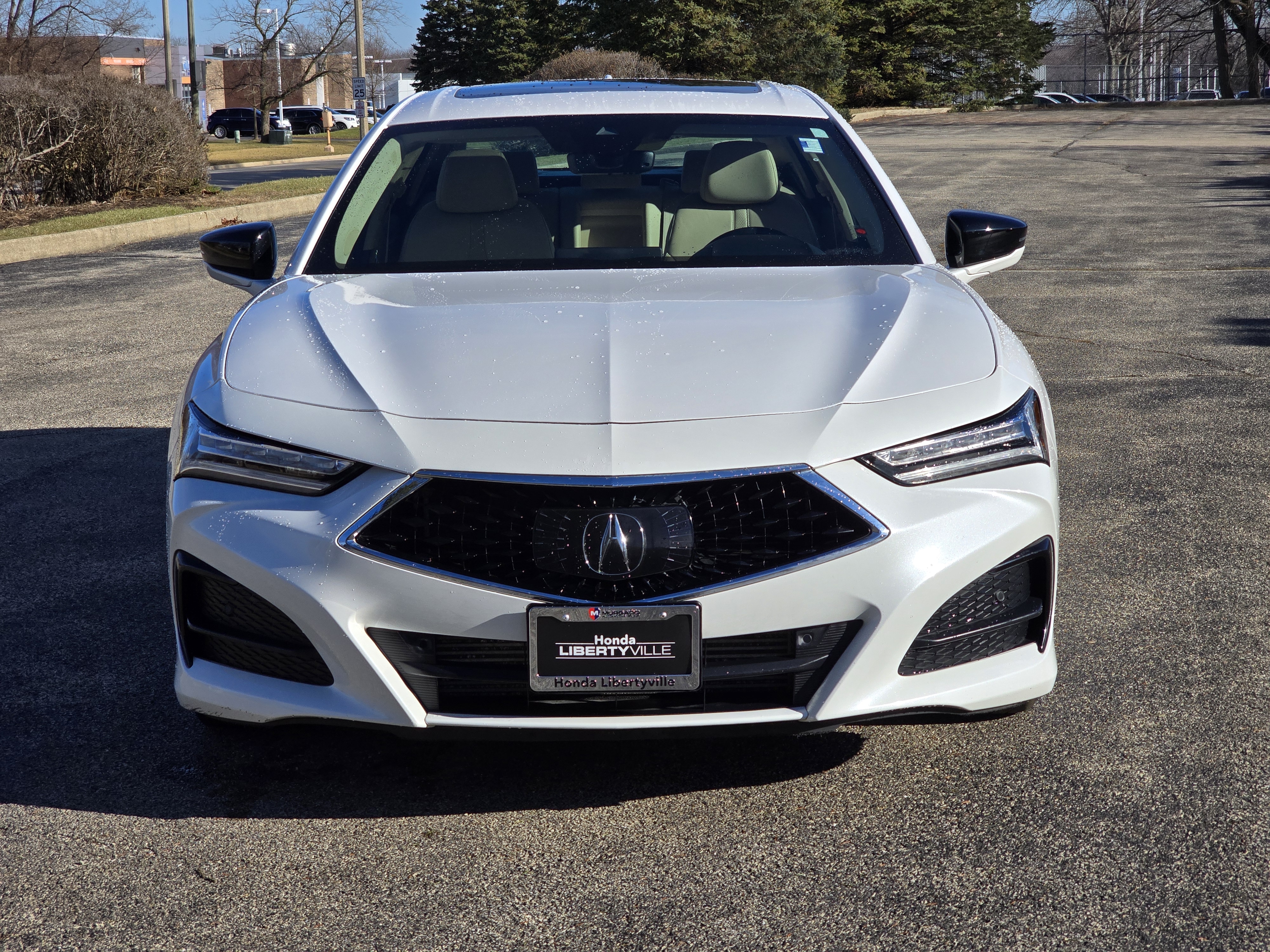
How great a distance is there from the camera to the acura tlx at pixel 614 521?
7.93 feet

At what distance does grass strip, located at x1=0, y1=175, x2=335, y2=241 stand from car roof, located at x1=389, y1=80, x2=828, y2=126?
8.53 m

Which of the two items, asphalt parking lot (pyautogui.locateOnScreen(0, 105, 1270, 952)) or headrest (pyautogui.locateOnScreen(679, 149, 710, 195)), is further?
headrest (pyautogui.locateOnScreen(679, 149, 710, 195))

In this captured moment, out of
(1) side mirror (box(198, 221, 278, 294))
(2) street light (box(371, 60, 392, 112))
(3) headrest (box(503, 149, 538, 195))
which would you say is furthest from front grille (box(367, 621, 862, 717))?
(2) street light (box(371, 60, 392, 112))

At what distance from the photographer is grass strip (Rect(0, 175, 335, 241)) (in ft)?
47.1

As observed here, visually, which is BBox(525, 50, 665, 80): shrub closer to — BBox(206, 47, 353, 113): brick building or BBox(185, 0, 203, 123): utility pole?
BBox(185, 0, 203, 123): utility pole

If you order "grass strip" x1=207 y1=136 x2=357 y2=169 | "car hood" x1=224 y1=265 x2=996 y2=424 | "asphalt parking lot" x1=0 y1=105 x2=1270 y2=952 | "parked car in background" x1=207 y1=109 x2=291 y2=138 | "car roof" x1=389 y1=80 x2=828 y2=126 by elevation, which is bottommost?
"asphalt parking lot" x1=0 y1=105 x2=1270 y2=952

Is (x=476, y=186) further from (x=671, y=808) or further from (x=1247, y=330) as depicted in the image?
(x=1247, y=330)

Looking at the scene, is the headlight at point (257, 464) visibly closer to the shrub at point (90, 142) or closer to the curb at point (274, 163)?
the shrub at point (90, 142)

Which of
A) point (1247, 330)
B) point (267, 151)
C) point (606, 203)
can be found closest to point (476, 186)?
point (606, 203)

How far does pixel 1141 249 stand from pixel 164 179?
13.5m

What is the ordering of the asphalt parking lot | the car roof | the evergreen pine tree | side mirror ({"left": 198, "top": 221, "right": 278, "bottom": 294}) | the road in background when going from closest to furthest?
the asphalt parking lot → side mirror ({"left": 198, "top": 221, "right": 278, "bottom": 294}) → the car roof → the road in background → the evergreen pine tree

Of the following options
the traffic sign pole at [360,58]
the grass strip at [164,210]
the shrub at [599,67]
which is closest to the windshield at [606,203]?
the grass strip at [164,210]

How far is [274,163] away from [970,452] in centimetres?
3432

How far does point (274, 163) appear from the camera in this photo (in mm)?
34250
